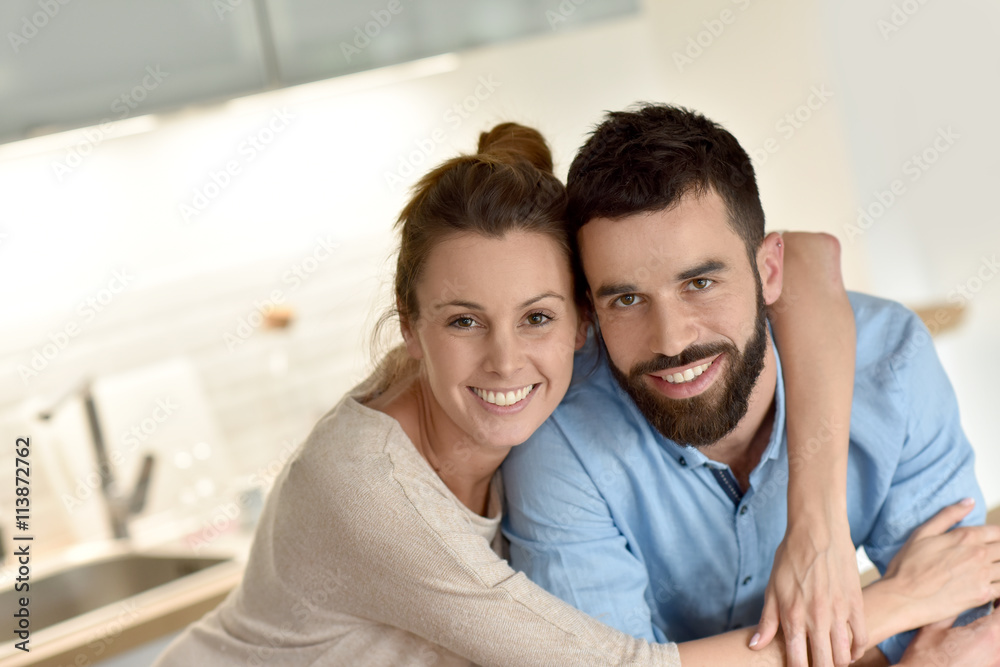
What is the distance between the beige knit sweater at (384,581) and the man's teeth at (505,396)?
12 cm

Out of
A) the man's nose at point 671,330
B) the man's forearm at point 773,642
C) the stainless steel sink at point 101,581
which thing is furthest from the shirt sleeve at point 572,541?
the stainless steel sink at point 101,581

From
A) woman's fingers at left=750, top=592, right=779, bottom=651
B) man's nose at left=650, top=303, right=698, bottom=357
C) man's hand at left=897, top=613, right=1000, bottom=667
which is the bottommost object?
man's hand at left=897, top=613, right=1000, bottom=667

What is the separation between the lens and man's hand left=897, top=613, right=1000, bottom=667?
1.12 metres

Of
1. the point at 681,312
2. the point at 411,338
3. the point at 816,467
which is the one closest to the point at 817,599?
the point at 816,467

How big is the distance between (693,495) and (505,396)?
0.31 m

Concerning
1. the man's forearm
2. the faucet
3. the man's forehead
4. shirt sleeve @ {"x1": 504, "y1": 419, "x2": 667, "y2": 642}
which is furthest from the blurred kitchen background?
the man's forearm

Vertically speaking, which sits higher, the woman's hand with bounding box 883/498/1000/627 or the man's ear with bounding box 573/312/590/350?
the man's ear with bounding box 573/312/590/350

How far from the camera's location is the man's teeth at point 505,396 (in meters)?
1.08

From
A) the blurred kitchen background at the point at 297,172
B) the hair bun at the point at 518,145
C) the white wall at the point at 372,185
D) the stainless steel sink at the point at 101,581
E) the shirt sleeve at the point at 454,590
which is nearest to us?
the shirt sleeve at the point at 454,590

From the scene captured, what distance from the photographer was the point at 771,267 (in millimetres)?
1199

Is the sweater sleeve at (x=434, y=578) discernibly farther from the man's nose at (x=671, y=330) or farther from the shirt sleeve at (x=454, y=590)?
the man's nose at (x=671, y=330)

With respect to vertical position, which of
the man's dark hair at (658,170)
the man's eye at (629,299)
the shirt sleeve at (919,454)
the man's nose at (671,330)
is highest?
the man's dark hair at (658,170)

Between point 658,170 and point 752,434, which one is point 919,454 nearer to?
point 752,434

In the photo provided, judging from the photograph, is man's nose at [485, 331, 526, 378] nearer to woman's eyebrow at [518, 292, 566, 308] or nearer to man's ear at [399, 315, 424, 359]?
woman's eyebrow at [518, 292, 566, 308]
